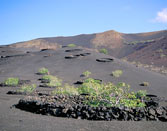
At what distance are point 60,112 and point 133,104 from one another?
2.84 meters

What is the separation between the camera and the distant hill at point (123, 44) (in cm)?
4994

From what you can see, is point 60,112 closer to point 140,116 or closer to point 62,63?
point 140,116

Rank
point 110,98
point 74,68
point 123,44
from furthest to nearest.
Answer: point 123,44 → point 74,68 → point 110,98

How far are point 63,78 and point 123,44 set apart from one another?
51.4m

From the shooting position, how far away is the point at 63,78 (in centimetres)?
2236

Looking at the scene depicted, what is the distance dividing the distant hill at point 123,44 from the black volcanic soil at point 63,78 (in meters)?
19.5

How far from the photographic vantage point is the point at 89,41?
257 ft

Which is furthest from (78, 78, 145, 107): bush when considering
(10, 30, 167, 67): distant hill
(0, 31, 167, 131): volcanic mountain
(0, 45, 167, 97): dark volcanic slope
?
(10, 30, 167, 67): distant hill

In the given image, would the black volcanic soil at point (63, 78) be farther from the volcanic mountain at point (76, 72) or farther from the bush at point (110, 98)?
the bush at point (110, 98)

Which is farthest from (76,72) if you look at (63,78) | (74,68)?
(63,78)

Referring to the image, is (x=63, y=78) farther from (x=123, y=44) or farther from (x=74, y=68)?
(x=123, y=44)

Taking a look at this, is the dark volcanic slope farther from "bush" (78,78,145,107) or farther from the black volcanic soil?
"bush" (78,78,145,107)

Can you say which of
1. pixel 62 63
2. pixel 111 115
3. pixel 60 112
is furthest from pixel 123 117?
pixel 62 63

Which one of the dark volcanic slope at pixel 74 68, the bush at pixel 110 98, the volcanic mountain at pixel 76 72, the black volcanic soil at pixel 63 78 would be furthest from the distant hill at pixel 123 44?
the bush at pixel 110 98
